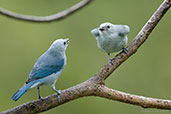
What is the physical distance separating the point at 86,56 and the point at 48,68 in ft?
7.92

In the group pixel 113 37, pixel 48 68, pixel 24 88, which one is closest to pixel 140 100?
pixel 113 37

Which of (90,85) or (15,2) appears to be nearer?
(90,85)

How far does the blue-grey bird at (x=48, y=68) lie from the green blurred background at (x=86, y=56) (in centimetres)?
212

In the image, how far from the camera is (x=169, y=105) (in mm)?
2338

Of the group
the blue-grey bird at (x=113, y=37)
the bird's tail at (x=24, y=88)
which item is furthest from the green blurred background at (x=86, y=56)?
the bird's tail at (x=24, y=88)

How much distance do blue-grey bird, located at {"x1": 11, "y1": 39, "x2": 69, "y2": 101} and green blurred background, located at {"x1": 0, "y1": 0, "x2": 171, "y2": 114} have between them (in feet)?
6.94

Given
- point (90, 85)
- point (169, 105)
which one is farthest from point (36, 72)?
point (169, 105)

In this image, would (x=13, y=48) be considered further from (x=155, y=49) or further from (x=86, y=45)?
(x=155, y=49)

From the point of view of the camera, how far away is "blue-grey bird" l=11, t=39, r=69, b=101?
228 centimetres

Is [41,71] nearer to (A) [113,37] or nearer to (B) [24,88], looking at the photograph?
(B) [24,88]

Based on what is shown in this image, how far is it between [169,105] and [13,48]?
9.64ft

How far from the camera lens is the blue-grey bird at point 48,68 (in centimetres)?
228

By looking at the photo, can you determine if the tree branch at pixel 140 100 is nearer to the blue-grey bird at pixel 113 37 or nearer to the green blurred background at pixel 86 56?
the blue-grey bird at pixel 113 37

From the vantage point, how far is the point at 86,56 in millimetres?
4754
